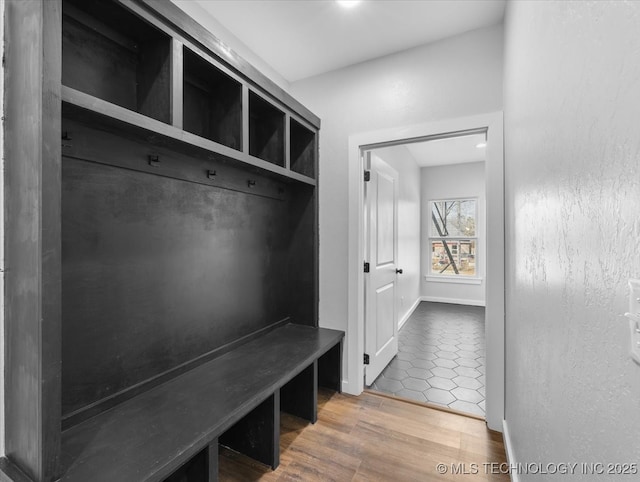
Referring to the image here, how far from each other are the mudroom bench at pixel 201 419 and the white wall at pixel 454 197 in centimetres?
460

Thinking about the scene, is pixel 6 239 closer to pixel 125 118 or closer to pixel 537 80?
pixel 125 118

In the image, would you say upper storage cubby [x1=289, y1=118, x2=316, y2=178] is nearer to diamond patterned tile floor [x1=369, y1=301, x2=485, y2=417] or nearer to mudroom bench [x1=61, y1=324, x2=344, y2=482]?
mudroom bench [x1=61, y1=324, x2=344, y2=482]

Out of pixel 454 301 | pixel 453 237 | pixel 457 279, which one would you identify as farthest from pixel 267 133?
pixel 454 301

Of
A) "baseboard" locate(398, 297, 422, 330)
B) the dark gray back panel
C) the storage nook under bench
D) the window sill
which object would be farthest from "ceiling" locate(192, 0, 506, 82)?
the window sill

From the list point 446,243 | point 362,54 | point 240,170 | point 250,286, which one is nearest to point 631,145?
point 240,170

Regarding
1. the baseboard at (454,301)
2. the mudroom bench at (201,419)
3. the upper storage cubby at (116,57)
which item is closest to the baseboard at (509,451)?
the mudroom bench at (201,419)

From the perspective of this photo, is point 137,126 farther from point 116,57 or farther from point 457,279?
point 457,279

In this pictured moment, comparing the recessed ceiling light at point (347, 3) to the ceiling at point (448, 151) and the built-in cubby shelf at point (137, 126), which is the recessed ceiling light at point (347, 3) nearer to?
the built-in cubby shelf at point (137, 126)

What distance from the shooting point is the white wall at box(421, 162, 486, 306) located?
19.5 feet

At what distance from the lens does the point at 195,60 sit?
1.60 meters

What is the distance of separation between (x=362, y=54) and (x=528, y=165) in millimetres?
1712

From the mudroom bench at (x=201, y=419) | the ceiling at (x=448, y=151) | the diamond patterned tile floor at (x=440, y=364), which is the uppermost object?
the ceiling at (x=448, y=151)

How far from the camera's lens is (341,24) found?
2098mm

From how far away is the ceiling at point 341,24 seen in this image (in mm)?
1928
